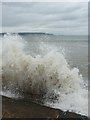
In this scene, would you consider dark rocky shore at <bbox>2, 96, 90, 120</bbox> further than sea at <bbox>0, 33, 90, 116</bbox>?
No

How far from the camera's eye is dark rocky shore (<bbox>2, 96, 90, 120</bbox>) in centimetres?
798

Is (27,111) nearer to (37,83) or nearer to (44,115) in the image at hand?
(44,115)

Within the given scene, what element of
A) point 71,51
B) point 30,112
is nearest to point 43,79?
point 30,112

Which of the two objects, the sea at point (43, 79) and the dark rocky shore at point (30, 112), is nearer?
the dark rocky shore at point (30, 112)

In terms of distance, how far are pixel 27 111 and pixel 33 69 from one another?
9.90 feet

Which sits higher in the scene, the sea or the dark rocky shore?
the sea

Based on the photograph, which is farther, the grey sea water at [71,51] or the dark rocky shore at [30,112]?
the grey sea water at [71,51]

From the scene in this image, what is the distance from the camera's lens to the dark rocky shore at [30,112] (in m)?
7.98

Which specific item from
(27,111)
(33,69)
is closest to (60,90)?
(33,69)

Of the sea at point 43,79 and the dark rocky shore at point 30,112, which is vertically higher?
the sea at point 43,79

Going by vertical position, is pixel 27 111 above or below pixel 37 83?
below

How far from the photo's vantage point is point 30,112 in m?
8.38

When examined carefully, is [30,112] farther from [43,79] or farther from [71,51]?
[71,51]

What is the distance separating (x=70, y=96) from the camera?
11.1 m
